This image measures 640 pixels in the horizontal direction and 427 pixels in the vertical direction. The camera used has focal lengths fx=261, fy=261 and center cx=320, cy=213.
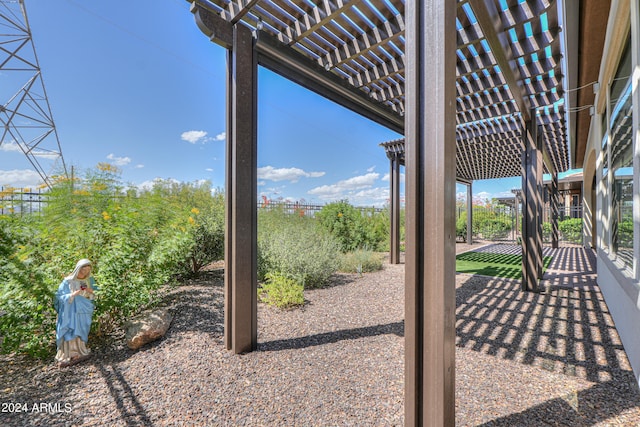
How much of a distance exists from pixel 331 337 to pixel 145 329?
1.79 meters

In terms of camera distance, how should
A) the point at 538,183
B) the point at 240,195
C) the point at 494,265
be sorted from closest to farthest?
the point at 240,195 < the point at 538,183 < the point at 494,265

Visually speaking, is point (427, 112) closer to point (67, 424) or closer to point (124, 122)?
point (67, 424)

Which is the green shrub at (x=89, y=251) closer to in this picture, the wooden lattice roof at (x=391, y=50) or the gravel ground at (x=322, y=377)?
the gravel ground at (x=322, y=377)

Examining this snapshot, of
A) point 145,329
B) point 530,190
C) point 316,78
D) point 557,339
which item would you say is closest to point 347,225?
point 530,190

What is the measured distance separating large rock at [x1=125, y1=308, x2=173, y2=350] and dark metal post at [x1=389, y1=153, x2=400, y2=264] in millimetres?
5390

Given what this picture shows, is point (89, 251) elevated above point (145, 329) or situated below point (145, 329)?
above

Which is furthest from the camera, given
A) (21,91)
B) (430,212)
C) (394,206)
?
(394,206)

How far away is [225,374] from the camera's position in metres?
2.05

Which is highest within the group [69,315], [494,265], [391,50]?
[391,50]

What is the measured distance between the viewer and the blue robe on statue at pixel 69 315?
84.8 inches

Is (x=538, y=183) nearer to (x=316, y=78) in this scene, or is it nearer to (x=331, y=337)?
(x=316, y=78)

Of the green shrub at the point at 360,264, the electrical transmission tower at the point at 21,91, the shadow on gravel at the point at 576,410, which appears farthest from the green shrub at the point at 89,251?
the green shrub at the point at 360,264

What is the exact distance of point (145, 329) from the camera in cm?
246

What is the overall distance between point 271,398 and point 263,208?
16.6ft
